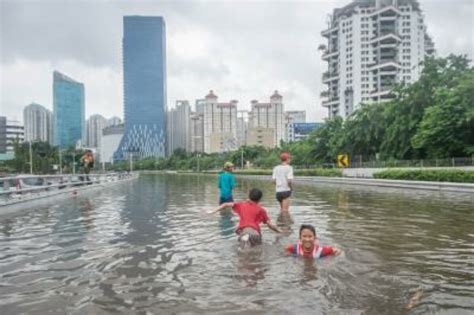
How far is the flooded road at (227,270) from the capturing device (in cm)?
505

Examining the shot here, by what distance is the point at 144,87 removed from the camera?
185 metres

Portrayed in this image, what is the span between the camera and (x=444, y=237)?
9.20 metres

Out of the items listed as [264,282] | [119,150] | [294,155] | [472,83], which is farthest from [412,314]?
[119,150]

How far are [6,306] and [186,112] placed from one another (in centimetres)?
18437

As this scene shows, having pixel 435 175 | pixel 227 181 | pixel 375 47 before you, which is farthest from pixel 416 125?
pixel 375 47

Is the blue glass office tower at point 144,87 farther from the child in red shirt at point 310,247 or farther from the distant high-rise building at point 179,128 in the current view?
the child in red shirt at point 310,247

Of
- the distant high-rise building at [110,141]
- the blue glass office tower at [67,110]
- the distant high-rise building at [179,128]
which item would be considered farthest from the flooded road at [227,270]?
the distant high-rise building at [179,128]

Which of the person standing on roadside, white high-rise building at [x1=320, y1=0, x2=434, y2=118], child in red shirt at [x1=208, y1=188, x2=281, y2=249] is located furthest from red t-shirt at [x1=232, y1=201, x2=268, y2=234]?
white high-rise building at [x1=320, y1=0, x2=434, y2=118]

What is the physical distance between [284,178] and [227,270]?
21.4 feet

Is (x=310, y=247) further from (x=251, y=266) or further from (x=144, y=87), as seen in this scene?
(x=144, y=87)

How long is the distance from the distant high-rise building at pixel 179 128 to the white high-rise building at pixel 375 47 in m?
73.5

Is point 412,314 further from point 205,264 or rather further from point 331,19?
point 331,19

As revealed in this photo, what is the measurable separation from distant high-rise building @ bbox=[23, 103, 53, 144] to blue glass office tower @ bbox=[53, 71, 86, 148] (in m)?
19.0

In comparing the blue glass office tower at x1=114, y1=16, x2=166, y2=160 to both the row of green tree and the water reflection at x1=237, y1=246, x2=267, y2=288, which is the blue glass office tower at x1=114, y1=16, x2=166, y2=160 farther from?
the water reflection at x1=237, y1=246, x2=267, y2=288
